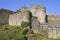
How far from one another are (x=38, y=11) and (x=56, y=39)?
18.4 feet

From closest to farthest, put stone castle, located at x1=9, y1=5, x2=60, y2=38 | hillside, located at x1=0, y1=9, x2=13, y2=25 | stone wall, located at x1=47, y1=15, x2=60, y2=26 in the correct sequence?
stone castle, located at x1=9, y1=5, x2=60, y2=38 → stone wall, located at x1=47, y1=15, x2=60, y2=26 → hillside, located at x1=0, y1=9, x2=13, y2=25

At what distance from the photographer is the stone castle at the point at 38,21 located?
3912 centimetres

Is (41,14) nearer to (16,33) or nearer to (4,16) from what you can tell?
(4,16)

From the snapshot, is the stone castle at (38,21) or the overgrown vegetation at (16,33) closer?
the overgrown vegetation at (16,33)

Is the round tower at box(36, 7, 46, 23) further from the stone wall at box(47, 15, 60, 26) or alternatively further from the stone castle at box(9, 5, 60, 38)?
the stone wall at box(47, 15, 60, 26)

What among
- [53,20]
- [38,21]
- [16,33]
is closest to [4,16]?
[38,21]

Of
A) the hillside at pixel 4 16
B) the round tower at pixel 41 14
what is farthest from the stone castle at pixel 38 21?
the hillside at pixel 4 16

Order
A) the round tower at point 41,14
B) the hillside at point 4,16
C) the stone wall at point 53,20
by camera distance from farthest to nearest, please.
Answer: the hillside at point 4,16, the stone wall at point 53,20, the round tower at point 41,14

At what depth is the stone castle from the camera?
39.1 metres

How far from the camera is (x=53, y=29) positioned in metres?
39.2

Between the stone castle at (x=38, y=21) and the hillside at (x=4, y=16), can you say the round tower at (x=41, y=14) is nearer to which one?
the stone castle at (x=38, y=21)

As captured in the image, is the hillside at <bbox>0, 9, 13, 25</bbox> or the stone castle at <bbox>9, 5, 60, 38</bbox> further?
the hillside at <bbox>0, 9, 13, 25</bbox>

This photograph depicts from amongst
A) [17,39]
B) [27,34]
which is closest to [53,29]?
[27,34]

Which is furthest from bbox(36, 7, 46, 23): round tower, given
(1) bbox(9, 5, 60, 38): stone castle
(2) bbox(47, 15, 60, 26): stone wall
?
(2) bbox(47, 15, 60, 26): stone wall
